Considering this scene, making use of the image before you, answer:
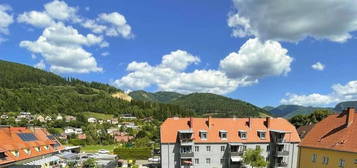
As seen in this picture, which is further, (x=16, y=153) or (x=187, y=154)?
(x=187, y=154)

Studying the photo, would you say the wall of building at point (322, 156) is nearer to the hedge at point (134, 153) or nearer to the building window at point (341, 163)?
the building window at point (341, 163)

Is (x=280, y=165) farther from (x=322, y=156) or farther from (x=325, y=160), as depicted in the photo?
(x=325, y=160)

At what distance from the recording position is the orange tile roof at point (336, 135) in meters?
32.2

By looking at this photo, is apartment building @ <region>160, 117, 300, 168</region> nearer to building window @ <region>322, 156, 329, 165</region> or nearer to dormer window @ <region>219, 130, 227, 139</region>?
dormer window @ <region>219, 130, 227, 139</region>

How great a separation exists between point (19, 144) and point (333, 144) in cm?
4757

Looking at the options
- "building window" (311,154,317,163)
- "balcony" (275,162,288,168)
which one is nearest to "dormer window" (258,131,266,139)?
"balcony" (275,162,288,168)

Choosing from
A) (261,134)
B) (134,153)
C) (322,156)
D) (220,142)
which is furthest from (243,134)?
(134,153)

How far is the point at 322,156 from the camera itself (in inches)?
1362

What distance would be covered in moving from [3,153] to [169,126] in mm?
26098

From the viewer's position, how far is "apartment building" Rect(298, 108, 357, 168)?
3152 cm

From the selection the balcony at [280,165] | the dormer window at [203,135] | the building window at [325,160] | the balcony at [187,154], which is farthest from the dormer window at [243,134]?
the building window at [325,160]

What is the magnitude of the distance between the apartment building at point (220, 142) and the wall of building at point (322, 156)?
8.74 m

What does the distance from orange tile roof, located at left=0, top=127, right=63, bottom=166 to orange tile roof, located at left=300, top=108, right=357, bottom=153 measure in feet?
143

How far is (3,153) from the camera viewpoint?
37.3m
